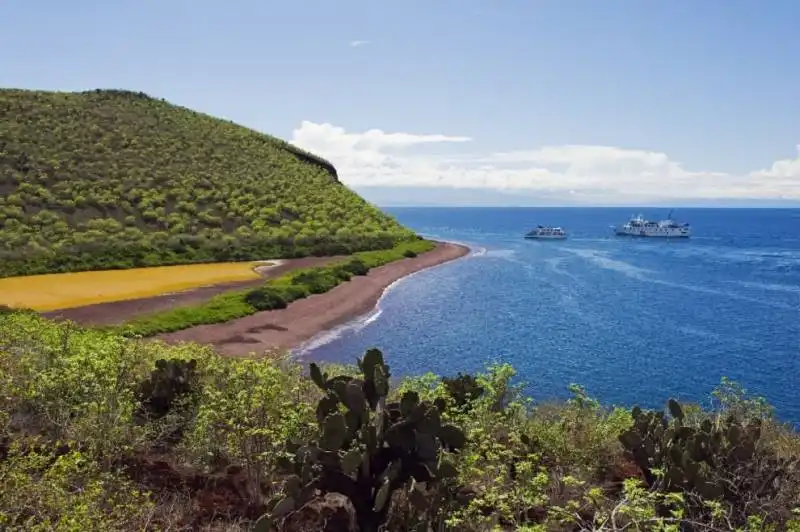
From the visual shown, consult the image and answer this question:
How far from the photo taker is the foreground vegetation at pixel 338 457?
7.36 meters

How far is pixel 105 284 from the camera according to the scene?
131 feet

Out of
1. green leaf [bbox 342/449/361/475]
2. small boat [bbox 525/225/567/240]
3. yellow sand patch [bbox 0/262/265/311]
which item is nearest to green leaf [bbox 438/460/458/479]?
green leaf [bbox 342/449/361/475]

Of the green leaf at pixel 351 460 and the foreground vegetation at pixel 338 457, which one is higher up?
the green leaf at pixel 351 460

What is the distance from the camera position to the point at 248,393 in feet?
33.4

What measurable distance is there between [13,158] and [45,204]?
9.79m

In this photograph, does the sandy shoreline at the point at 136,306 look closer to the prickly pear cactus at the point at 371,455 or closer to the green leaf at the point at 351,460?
the prickly pear cactus at the point at 371,455

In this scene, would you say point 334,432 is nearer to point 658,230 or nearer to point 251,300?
point 251,300

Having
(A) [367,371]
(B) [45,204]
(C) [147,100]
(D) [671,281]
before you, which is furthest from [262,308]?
(C) [147,100]

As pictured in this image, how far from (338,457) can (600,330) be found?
3091cm

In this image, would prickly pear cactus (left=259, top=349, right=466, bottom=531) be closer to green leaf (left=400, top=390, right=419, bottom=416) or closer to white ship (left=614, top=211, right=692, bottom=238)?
green leaf (left=400, top=390, right=419, bottom=416)

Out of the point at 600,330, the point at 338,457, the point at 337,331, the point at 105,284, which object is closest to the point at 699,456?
the point at 338,457

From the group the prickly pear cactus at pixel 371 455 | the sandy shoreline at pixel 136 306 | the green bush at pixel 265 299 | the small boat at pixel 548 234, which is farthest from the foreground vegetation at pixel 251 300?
the small boat at pixel 548 234

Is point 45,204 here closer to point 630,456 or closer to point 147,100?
point 147,100

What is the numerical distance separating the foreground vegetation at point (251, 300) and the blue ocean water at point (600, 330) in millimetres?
3751
